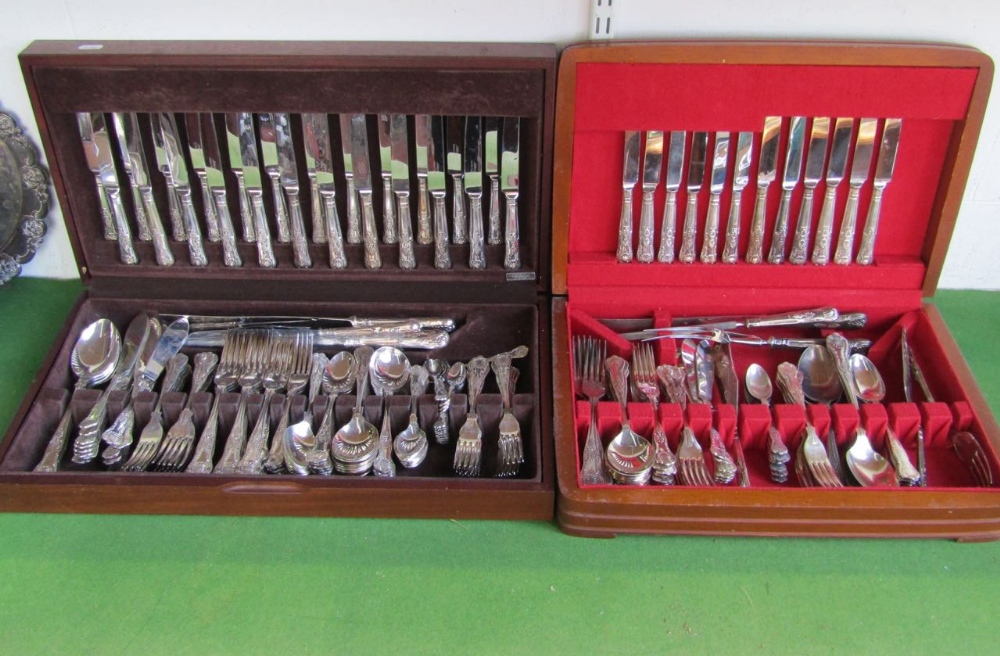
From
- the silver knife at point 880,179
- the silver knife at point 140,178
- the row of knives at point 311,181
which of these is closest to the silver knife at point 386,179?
the row of knives at point 311,181

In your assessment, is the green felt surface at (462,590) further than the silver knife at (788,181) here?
No

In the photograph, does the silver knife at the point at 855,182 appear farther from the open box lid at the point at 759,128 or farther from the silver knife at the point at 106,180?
the silver knife at the point at 106,180

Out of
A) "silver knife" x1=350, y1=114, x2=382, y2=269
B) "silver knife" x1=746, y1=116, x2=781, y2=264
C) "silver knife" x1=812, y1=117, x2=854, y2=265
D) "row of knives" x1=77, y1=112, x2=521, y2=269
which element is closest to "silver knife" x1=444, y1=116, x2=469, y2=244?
"row of knives" x1=77, y1=112, x2=521, y2=269

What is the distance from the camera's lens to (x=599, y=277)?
4.35ft

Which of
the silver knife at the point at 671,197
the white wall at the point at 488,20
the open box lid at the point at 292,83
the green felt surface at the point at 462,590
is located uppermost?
the white wall at the point at 488,20

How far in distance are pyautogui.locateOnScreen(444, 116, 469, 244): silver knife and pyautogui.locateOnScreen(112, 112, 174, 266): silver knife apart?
1.49 feet

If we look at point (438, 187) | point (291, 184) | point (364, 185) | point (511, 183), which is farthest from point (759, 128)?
point (291, 184)

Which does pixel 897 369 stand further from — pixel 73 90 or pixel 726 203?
pixel 73 90

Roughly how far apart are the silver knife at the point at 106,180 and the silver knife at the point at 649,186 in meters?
0.80

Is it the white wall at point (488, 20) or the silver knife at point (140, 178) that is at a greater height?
the white wall at point (488, 20)

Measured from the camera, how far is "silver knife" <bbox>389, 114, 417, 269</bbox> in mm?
1239

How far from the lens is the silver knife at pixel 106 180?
1.25 metres

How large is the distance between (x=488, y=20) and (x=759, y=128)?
0.42 m

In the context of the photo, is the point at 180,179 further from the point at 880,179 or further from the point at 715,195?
the point at 880,179
